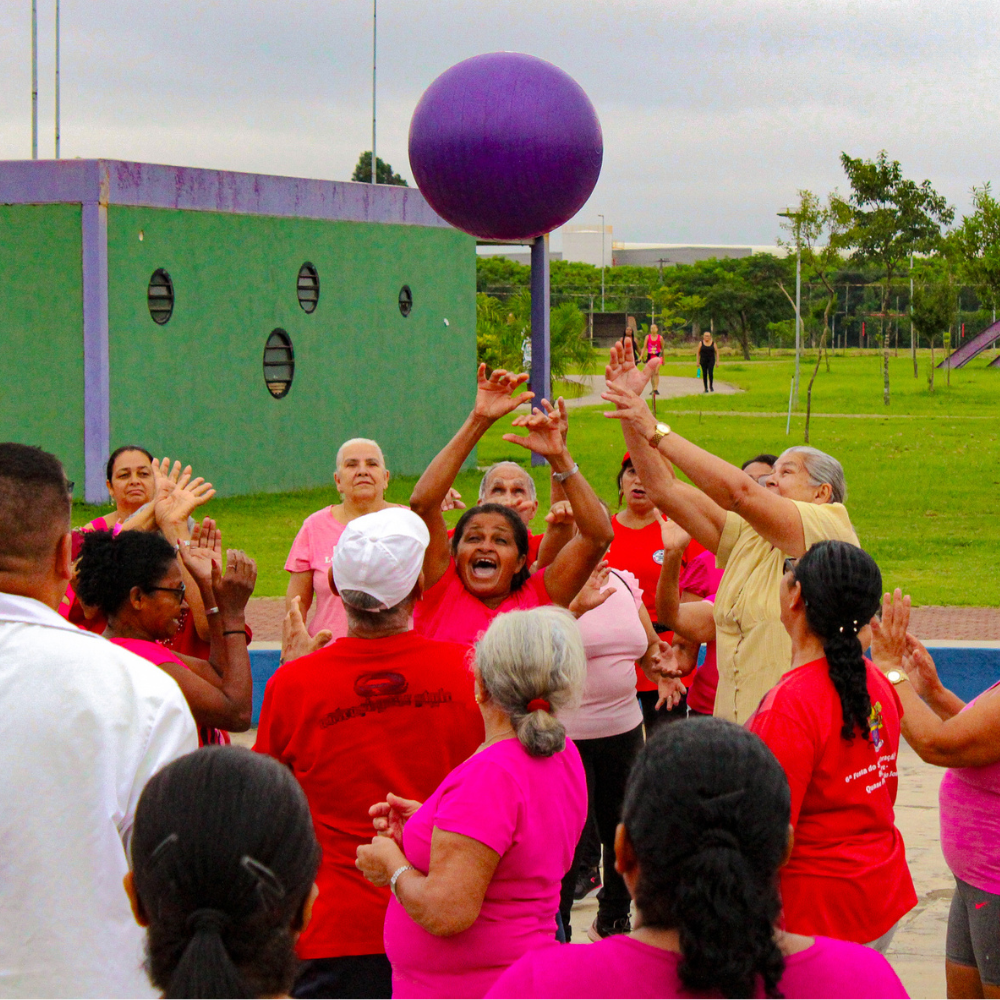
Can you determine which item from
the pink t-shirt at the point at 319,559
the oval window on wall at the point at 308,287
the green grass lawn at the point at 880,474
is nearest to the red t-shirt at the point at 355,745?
the pink t-shirt at the point at 319,559

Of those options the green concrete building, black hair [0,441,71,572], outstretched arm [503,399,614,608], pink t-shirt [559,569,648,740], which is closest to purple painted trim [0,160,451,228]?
the green concrete building

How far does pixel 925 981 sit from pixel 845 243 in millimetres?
23784

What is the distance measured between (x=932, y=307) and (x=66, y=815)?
131 ft

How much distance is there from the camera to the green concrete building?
16672mm

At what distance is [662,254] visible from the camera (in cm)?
10931

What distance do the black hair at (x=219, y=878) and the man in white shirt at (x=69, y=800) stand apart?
568mm

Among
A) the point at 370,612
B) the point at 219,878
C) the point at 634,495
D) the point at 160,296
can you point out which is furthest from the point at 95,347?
the point at 219,878

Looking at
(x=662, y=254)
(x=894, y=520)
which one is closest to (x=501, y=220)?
(x=894, y=520)

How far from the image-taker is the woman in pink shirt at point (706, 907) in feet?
5.95

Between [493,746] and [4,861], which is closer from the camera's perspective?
[4,861]

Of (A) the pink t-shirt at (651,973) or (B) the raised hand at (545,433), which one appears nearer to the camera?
(A) the pink t-shirt at (651,973)

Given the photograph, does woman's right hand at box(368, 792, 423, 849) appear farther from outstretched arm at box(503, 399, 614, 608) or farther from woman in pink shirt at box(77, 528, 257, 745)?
outstretched arm at box(503, 399, 614, 608)

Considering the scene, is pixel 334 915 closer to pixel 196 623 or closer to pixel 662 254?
pixel 196 623

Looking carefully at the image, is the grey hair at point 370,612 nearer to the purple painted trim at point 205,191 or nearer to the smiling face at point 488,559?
the smiling face at point 488,559
